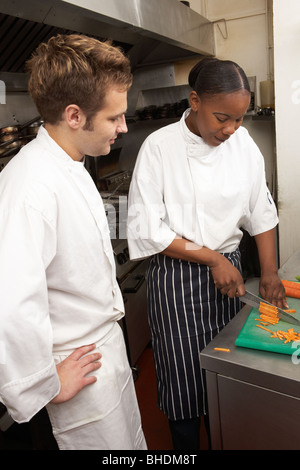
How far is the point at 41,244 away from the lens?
0.75 metres

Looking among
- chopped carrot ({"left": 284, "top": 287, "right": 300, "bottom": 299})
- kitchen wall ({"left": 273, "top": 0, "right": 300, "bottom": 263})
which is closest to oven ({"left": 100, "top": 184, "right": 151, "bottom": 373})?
kitchen wall ({"left": 273, "top": 0, "right": 300, "bottom": 263})

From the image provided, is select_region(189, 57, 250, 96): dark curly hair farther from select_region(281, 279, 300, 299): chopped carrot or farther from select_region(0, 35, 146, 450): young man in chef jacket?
select_region(281, 279, 300, 299): chopped carrot

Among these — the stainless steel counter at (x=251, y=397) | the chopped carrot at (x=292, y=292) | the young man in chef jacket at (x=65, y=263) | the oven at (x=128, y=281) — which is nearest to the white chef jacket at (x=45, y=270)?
the young man in chef jacket at (x=65, y=263)

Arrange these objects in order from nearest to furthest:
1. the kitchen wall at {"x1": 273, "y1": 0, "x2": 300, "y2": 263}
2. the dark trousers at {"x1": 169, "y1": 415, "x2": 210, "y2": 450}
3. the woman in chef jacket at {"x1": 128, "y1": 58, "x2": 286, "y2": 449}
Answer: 1. the woman in chef jacket at {"x1": 128, "y1": 58, "x2": 286, "y2": 449}
2. the dark trousers at {"x1": 169, "y1": 415, "x2": 210, "y2": 450}
3. the kitchen wall at {"x1": 273, "y1": 0, "x2": 300, "y2": 263}

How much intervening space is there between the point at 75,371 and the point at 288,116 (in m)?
1.60

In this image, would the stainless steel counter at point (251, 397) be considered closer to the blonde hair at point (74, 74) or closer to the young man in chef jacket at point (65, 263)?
the young man in chef jacket at point (65, 263)

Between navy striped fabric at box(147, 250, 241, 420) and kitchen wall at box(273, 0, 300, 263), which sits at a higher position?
kitchen wall at box(273, 0, 300, 263)

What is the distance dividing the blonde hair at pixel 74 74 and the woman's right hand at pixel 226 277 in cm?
63

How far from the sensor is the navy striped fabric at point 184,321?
4.33 ft

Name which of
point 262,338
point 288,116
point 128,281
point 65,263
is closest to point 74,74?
point 65,263

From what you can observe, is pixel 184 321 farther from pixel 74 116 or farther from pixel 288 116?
pixel 288 116

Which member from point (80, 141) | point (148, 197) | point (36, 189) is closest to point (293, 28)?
point (148, 197)

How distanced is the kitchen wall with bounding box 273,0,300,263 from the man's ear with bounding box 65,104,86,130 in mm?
1366

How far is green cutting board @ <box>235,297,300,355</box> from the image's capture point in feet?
3.14
